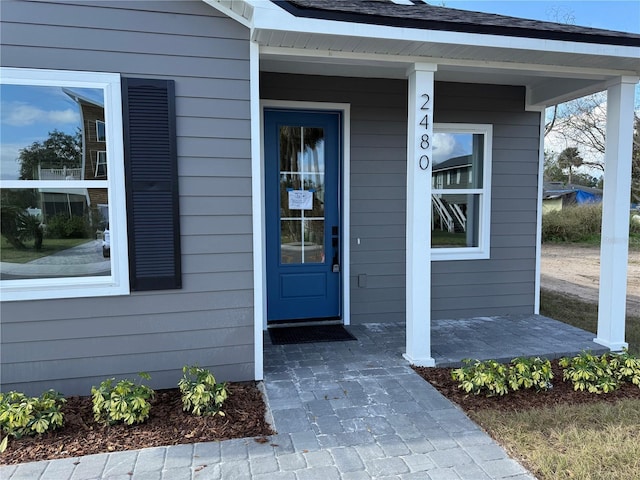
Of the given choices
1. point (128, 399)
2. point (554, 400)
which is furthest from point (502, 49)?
point (128, 399)

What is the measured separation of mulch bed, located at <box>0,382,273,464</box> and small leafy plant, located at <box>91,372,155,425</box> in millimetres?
47

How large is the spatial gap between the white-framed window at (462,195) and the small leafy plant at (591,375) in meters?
1.78

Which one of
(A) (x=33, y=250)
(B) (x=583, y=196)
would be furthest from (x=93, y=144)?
(B) (x=583, y=196)

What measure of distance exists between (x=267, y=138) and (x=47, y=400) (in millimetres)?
2899

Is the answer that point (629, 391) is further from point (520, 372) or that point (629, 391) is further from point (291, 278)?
point (291, 278)

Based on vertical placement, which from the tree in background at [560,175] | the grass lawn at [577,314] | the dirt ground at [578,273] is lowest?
the dirt ground at [578,273]

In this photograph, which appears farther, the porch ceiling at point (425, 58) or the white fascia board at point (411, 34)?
the porch ceiling at point (425, 58)

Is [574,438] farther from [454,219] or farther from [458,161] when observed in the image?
[458,161]

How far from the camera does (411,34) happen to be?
9.96 ft

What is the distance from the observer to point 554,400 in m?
2.96

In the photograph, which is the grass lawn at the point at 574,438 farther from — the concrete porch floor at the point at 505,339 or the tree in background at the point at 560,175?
the tree in background at the point at 560,175

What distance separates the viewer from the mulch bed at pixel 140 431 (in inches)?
92.5

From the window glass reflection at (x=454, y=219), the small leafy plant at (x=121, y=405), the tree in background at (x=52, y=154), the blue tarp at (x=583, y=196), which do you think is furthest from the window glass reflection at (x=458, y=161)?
the blue tarp at (x=583, y=196)

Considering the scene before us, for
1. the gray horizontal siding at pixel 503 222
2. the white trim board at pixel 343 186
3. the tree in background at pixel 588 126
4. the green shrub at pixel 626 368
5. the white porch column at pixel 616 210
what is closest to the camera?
the green shrub at pixel 626 368
